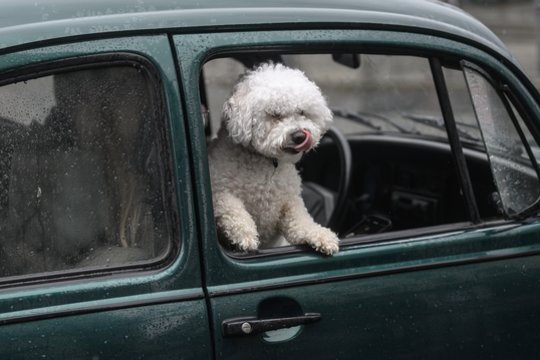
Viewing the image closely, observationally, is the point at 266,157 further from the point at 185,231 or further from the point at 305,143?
the point at 185,231

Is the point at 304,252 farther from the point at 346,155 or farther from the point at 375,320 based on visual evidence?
the point at 346,155

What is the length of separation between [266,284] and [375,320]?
32cm

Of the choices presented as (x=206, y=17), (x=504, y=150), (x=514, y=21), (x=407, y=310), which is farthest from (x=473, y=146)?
(x=514, y=21)

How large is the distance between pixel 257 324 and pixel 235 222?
0.28m

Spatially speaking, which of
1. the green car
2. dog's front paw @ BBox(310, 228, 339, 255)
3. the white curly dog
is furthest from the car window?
dog's front paw @ BBox(310, 228, 339, 255)

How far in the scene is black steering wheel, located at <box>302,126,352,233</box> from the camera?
323 centimetres

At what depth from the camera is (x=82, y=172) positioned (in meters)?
2.04

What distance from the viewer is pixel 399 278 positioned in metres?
2.22

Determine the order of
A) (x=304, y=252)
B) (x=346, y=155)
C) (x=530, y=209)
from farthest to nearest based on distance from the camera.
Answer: (x=346, y=155), (x=530, y=209), (x=304, y=252)

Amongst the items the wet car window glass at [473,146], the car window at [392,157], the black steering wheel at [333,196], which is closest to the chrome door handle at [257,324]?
the car window at [392,157]

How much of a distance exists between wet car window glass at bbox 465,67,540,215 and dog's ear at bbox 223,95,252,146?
676 mm

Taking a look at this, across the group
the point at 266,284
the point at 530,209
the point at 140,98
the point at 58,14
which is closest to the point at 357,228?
the point at 530,209

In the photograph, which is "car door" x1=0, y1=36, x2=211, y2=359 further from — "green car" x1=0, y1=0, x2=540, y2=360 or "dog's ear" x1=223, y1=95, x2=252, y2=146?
"dog's ear" x1=223, y1=95, x2=252, y2=146

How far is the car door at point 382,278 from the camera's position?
6.75 ft
